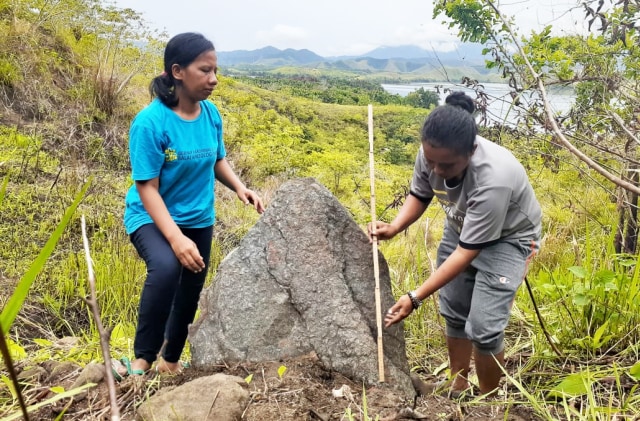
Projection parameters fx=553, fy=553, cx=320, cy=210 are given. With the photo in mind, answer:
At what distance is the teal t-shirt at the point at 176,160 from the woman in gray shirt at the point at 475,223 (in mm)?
896

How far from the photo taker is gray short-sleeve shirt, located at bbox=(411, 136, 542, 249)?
7.91ft

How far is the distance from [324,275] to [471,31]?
2928 millimetres

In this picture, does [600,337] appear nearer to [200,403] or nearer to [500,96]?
[500,96]

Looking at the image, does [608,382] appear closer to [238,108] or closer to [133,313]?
[133,313]

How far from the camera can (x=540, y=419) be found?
7.95 ft

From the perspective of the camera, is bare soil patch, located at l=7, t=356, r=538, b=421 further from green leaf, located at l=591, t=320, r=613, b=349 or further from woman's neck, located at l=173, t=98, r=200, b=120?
woman's neck, located at l=173, t=98, r=200, b=120

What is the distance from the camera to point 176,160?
2.54m

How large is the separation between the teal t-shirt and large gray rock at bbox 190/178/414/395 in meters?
0.32

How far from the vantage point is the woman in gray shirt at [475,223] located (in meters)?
2.34

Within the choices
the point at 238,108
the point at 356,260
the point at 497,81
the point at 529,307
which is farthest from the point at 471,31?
the point at 238,108

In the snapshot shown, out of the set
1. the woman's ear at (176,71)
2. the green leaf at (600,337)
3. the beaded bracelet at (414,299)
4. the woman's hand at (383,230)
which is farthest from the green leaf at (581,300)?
the woman's ear at (176,71)

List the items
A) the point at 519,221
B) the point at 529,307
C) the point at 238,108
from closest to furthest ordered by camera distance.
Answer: the point at 519,221 < the point at 529,307 < the point at 238,108

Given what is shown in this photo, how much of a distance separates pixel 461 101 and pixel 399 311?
1032 millimetres

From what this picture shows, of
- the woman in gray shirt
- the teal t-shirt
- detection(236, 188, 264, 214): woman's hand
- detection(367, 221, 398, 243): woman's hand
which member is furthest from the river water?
the teal t-shirt
